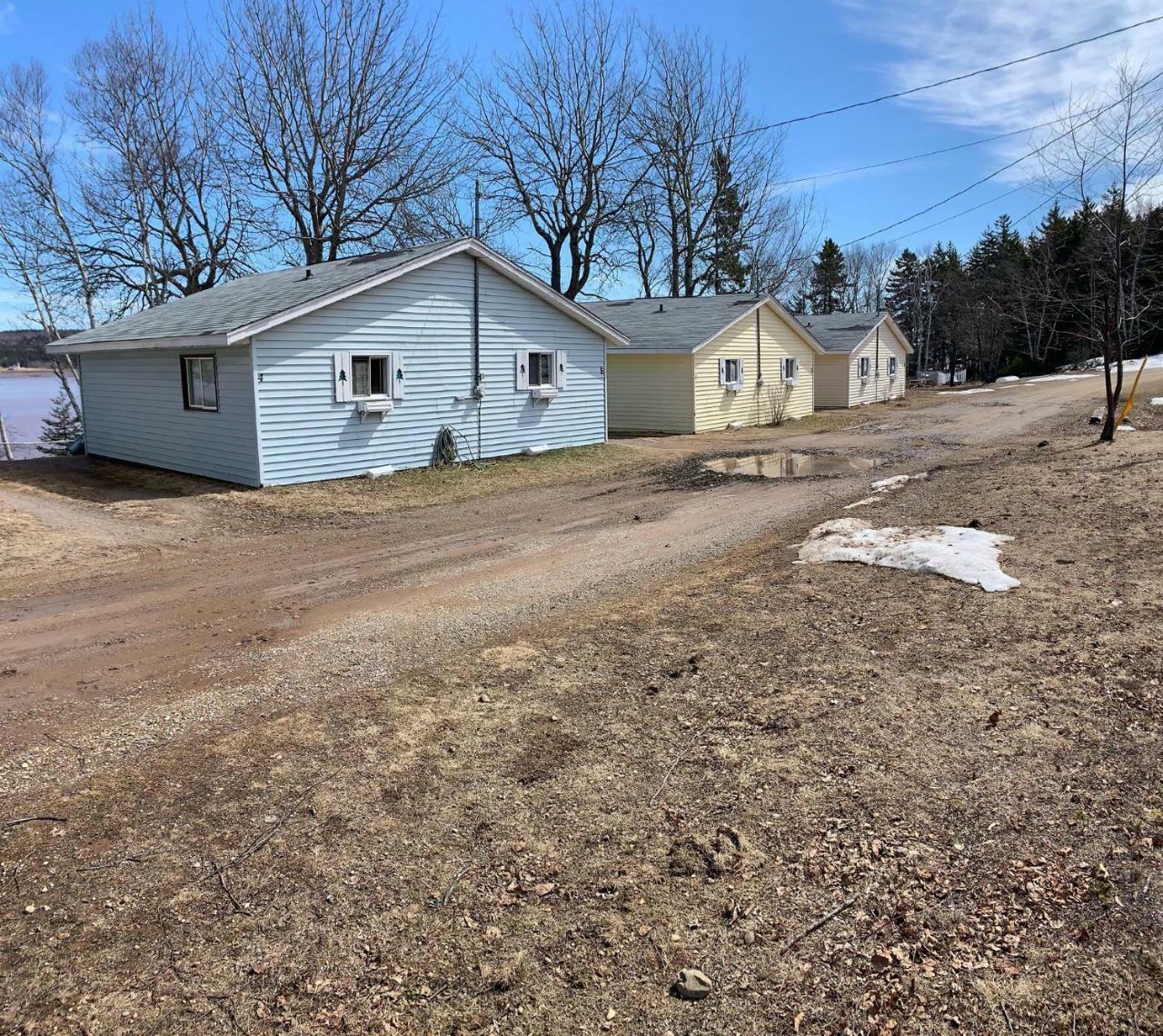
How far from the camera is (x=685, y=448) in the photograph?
18.9m

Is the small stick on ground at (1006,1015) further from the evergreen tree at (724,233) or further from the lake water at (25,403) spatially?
the evergreen tree at (724,233)

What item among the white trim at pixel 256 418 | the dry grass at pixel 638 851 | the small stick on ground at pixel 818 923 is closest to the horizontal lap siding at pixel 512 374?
the white trim at pixel 256 418

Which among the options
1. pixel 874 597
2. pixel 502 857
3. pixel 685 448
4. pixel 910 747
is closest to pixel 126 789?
pixel 502 857

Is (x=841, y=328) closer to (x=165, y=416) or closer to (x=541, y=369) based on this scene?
(x=541, y=369)

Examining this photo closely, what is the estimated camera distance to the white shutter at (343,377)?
13.2 m

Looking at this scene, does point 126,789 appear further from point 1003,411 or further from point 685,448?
point 1003,411

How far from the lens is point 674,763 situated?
151 inches

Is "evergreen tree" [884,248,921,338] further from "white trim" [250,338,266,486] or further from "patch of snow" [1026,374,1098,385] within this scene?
"white trim" [250,338,266,486]

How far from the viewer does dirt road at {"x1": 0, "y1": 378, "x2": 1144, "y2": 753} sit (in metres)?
5.06

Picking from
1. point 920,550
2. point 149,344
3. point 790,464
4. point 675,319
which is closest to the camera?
point 920,550

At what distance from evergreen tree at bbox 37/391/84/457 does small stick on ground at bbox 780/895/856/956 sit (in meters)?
25.4

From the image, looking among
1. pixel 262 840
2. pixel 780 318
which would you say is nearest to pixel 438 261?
pixel 262 840

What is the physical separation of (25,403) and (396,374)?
15907mm

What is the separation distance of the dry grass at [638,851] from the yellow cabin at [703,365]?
17.7 metres
